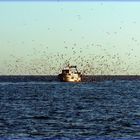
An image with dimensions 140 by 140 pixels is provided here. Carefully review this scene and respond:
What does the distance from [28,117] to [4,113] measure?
18.5 ft

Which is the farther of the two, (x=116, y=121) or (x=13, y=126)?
(x=116, y=121)

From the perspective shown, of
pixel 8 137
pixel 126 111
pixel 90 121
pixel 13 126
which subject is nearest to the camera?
pixel 8 137

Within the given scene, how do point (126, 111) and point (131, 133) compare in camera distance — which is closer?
point (131, 133)

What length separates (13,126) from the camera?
Result: 5397 cm

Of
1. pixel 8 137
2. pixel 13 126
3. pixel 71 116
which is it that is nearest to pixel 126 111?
pixel 71 116

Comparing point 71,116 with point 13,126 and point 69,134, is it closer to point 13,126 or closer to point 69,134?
point 13,126

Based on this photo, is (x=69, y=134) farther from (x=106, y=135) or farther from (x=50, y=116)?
(x=50, y=116)

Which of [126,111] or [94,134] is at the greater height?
[94,134]

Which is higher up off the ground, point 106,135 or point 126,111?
point 106,135

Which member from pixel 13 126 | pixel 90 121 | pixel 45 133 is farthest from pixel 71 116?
pixel 45 133

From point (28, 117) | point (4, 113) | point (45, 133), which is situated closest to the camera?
point (45, 133)

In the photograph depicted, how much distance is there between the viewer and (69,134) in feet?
157

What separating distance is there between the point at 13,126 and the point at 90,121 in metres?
8.13

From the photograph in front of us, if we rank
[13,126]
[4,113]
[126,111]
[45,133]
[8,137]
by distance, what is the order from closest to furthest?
1. [8,137]
2. [45,133]
3. [13,126]
4. [4,113]
5. [126,111]
